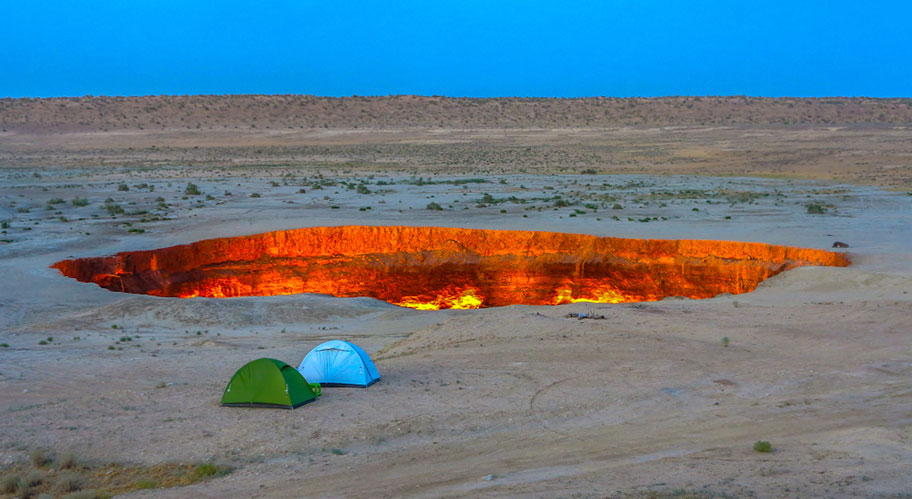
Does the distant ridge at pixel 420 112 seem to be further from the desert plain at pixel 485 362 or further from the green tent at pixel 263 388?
the green tent at pixel 263 388

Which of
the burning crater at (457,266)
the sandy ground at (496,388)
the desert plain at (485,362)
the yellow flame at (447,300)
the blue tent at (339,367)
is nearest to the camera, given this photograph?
the sandy ground at (496,388)

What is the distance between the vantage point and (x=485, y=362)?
13.6 m

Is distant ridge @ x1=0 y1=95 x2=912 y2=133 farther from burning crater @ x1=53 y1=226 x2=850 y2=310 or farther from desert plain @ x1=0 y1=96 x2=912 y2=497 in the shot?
burning crater @ x1=53 y1=226 x2=850 y2=310

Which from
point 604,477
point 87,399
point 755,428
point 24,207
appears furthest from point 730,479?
point 24,207

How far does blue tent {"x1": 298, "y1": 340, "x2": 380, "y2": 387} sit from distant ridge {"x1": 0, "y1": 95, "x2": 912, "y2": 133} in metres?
76.7

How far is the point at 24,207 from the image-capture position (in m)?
33.8

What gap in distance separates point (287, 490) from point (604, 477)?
3126 millimetres

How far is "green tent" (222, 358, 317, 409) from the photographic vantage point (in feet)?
36.1

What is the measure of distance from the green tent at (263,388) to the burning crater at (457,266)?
13.3 meters

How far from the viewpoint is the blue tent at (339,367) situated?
1219cm

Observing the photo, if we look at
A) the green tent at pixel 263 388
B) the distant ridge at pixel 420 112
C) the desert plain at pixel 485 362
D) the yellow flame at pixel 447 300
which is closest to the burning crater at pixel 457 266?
the yellow flame at pixel 447 300

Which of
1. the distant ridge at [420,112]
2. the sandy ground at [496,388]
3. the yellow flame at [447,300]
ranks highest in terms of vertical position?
the distant ridge at [420,112]

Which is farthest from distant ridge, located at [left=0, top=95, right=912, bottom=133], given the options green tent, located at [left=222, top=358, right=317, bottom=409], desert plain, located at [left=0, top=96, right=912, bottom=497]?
green tent, located at [left=222, top=358, right=317, bottom=409]

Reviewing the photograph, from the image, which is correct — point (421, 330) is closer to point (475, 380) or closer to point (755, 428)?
point (475, 380)
